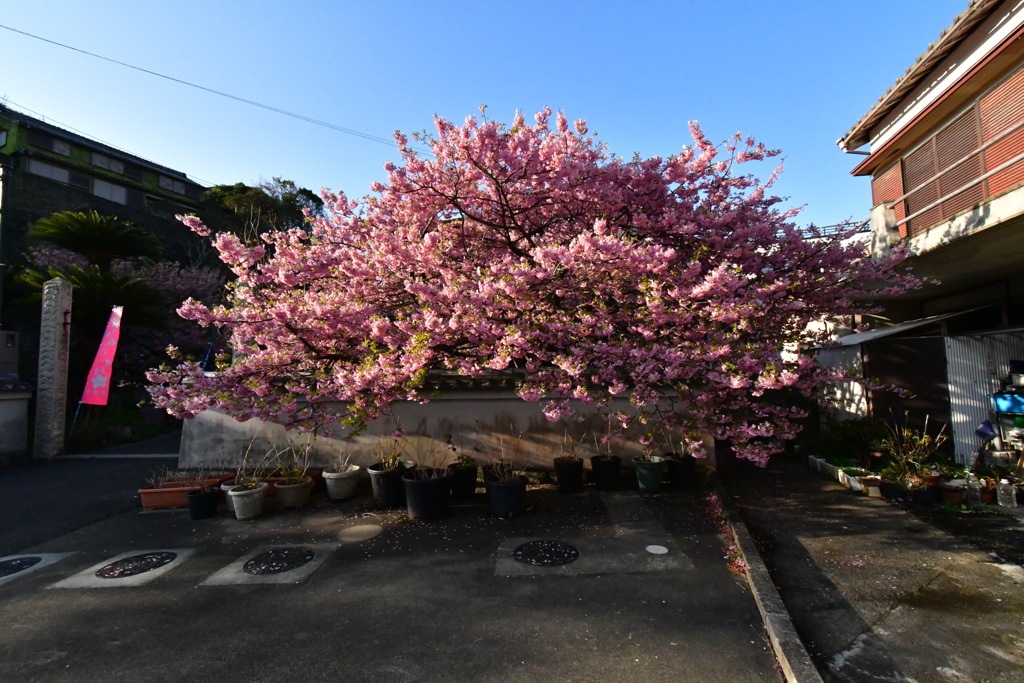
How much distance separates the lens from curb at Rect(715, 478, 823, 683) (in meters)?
3.53

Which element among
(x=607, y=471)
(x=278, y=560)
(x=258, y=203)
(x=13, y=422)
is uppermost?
(x=258, y=203)

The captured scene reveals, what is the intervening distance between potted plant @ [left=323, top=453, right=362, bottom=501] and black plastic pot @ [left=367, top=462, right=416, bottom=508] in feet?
2.39

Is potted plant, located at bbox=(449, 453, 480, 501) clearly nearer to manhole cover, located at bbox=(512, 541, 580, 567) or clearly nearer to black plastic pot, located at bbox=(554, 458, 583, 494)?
black plastic pot, located at bbox=(554, 458, 583, 494)

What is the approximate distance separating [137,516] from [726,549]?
8.62 meters

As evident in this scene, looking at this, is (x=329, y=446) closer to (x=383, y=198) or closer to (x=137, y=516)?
(x=137, y=516)

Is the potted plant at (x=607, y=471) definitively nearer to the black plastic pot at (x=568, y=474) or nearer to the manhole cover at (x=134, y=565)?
the black plastic pot at (x=568, y=474)

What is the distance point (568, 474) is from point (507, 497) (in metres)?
1.51

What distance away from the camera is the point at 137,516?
26.9 feet

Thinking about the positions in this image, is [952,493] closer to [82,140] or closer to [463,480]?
[463,480]

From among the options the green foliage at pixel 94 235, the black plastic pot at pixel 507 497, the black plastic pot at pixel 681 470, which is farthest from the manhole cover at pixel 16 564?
the green foliage at pixel 94 235

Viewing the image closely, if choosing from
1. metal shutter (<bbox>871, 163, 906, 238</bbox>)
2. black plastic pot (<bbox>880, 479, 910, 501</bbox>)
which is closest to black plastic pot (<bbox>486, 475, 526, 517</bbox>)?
black plastic pot (<bbox>880, 479, 910, 501</bbox>)

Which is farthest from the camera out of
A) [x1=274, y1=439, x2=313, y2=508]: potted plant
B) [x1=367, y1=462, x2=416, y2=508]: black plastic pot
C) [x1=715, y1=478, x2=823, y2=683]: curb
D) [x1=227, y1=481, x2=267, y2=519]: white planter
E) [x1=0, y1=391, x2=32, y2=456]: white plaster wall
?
[x1=0, y1=391, x2=32, y2=456]: white plaster wall

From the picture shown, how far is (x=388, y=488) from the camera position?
7898 millimetres

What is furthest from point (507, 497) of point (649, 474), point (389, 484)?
point (649, 474)
